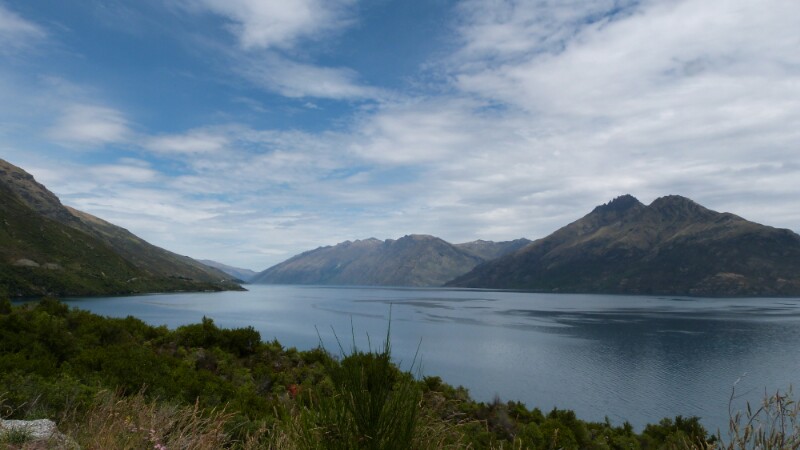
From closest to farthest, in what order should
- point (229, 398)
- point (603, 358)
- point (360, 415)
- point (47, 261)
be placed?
point (360, 415), point (229, 398), point (603, 358), point (47, 261)

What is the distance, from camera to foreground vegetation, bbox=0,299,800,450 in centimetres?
413

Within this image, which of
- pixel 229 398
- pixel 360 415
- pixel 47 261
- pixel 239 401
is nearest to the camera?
pixel 360 415

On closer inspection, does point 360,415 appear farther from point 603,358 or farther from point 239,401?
point 603,358

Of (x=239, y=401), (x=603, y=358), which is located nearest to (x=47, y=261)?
(x=603, y=358)

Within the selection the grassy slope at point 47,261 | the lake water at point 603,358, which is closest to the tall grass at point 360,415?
the lake water at point 603,358

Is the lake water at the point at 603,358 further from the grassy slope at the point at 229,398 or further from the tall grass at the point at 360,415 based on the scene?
the tall grass at the point at 360,415

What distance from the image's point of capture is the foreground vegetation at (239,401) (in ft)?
13.6

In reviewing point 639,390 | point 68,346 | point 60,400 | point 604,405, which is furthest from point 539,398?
point 60,400

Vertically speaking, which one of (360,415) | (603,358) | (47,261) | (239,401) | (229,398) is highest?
(360,415)

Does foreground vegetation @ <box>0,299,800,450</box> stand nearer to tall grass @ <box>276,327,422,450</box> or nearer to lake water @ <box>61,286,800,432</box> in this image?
tall grass @ <box>276,327,422,450</box>

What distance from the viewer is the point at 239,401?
11.6 metres

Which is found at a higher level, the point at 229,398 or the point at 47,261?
the point at 47,261

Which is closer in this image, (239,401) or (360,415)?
(360,415)

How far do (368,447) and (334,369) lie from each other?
0.75 metres
